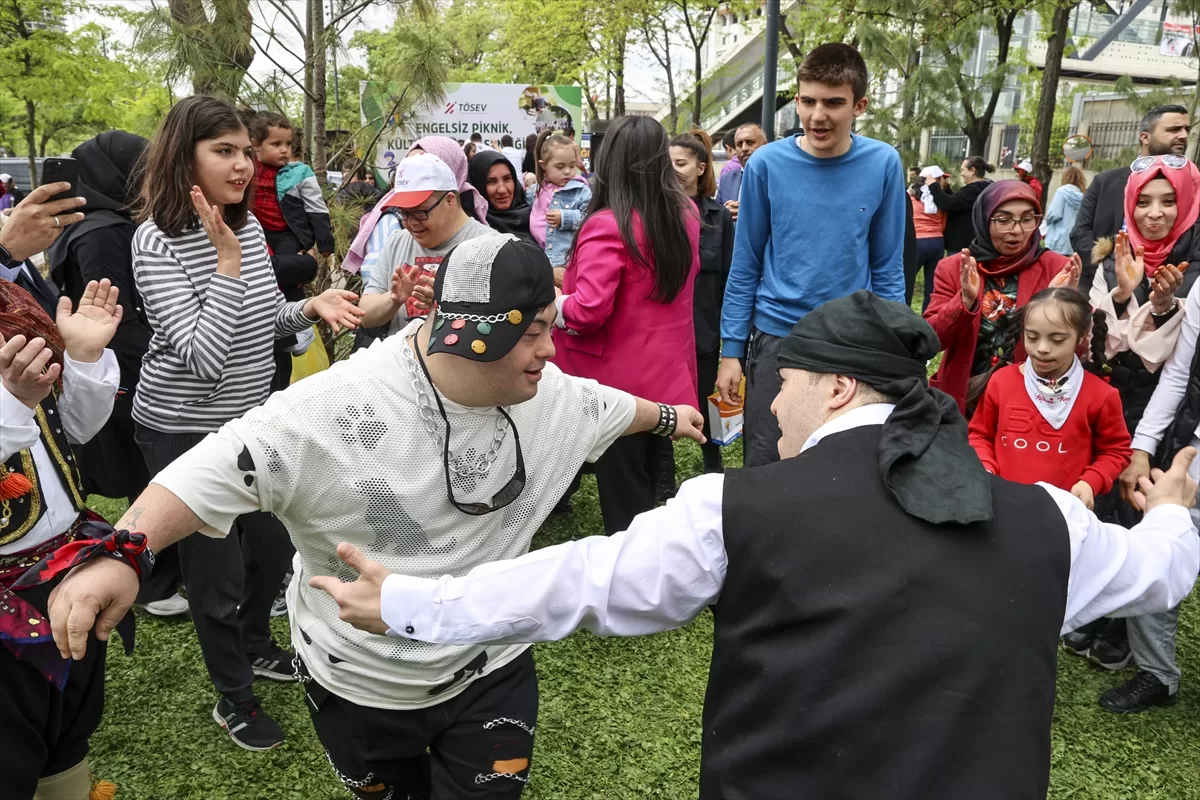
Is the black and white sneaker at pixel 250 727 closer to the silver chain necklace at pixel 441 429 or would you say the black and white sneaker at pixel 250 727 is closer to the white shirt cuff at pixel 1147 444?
the silver chain necklace at pixel 441 429

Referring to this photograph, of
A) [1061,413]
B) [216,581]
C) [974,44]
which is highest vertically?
[974,44]

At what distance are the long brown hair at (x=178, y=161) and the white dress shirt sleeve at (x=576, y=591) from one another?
196 cm

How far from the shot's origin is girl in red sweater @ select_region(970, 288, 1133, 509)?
3.55 metres

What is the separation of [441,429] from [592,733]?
6.36 feet

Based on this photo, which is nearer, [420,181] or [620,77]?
[420,181]

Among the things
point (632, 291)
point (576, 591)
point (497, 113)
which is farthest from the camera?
point (497, 113)

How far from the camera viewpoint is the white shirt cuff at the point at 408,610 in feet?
5.36

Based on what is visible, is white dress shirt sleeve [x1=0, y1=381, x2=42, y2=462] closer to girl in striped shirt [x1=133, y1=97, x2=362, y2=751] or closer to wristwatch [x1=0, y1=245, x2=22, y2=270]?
wristwatch [x1=0, y1=245, x2=22, y2=270]

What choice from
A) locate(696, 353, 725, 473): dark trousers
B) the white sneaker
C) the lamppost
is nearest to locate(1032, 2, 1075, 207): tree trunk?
the lamppost

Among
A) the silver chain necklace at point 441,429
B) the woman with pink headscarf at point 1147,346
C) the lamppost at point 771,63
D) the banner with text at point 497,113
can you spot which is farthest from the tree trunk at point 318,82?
the banner with text at point 497,113

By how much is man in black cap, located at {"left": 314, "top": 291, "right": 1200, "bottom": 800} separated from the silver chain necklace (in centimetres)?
46

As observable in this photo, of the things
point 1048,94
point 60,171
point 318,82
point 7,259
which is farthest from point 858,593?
point 1048,94

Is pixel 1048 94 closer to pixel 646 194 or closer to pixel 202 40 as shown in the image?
pixel 646 194

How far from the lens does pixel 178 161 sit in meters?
3.07
